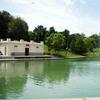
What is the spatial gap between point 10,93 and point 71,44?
5682 cm

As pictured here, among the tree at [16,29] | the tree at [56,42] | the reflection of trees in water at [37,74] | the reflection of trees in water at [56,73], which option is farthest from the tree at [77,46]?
the reflection of trees in water at [37,74]

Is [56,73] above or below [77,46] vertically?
below

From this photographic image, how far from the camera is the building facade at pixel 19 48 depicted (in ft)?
172

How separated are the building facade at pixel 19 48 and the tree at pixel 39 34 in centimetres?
2169

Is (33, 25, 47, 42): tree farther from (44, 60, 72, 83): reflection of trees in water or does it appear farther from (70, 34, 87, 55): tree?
(44, 60, 72, 83): reflection of trees in water

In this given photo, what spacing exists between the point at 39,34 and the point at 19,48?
2543 cm

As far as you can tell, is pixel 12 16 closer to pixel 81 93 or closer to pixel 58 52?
pixel 58 52

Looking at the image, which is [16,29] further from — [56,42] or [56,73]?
[56,73]

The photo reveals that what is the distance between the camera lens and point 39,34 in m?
78.8

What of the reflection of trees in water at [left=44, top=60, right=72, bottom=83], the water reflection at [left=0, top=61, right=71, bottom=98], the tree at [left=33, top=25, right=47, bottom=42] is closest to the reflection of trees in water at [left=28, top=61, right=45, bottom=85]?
the water reflection at [left=0, top=61, right=71, bottom=98]

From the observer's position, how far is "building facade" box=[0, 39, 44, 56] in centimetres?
5228

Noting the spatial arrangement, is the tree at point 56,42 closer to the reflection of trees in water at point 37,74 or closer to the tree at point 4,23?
the tree at point 4,23

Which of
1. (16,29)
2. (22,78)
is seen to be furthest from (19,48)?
(22,78)

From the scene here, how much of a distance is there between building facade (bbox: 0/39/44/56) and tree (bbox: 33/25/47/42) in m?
21.7
